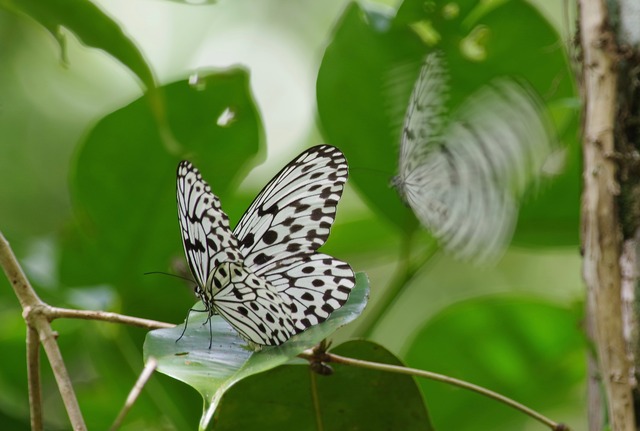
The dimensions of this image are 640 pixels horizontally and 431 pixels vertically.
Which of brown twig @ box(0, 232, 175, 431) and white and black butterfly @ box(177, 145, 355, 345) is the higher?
white and black butterfly @ box(177, 145, 355, 345)

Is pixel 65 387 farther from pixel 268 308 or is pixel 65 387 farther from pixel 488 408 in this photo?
pixel 488 408

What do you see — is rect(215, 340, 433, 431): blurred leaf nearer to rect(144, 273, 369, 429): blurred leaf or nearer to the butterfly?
rect(144, 273, 369, 429): blurred leaf

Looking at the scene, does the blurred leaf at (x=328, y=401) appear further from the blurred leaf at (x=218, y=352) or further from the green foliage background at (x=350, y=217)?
the green foliage background at (x=350, y=217)

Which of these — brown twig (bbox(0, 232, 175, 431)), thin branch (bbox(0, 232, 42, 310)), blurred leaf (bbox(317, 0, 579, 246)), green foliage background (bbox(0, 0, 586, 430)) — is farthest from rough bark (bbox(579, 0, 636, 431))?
thin branch (bbox(0, 232, 42, 310))

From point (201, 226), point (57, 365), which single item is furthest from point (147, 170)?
point (57, 365)

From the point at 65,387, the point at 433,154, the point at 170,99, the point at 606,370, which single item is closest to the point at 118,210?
the point at 170,99

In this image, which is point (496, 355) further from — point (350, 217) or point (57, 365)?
point (57, 365)

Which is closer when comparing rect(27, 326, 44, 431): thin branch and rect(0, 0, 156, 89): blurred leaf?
rect(27, 326, 44, 431): thin branch
